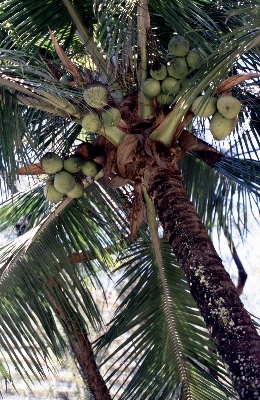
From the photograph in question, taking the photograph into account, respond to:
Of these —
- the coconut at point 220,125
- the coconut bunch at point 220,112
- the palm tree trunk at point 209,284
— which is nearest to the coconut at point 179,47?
the coconut bunch at point 220,112

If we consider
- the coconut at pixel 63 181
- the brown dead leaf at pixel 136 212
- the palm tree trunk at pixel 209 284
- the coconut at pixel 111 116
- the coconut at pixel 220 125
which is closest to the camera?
the palm tree trunk at pixel 209 284

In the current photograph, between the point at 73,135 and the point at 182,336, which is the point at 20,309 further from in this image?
the point at 73,135

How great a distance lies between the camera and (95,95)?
2781 mm

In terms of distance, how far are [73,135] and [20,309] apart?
3.72 feet

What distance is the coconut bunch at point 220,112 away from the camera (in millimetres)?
2660

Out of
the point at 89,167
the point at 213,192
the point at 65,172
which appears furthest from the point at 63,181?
the point at 213,192

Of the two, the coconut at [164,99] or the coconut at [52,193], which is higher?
the coconut at [164,99]

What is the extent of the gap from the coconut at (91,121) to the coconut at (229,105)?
522 mm

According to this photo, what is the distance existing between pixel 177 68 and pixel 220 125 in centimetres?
39

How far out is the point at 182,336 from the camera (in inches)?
140

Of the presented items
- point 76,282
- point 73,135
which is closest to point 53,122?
point 73,135

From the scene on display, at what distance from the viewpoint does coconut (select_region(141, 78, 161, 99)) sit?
3027mm

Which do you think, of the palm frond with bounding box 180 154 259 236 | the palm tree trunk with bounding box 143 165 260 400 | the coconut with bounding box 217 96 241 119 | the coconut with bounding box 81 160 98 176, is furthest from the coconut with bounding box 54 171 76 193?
the palm frond with bounding box 180 154 259 236

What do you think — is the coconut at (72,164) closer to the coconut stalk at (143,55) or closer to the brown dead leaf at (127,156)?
the brown dead leaf at (127,156)
